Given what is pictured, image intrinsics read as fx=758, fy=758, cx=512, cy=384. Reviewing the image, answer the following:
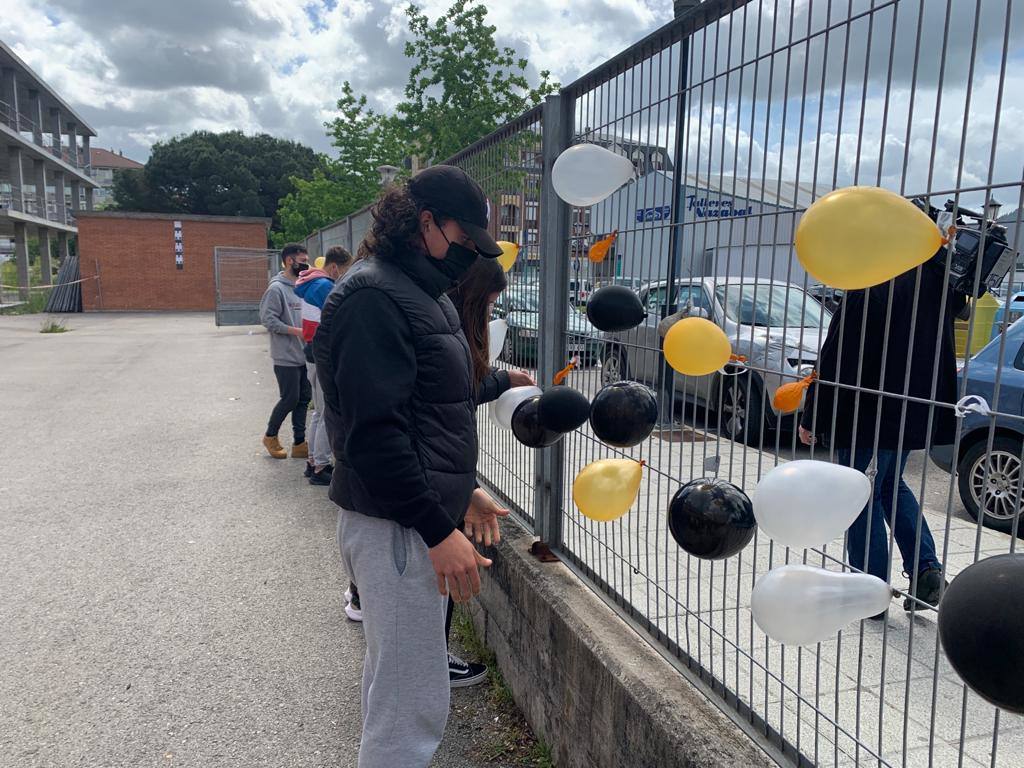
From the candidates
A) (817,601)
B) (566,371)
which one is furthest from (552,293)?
(817,601)

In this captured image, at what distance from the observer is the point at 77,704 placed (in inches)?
123

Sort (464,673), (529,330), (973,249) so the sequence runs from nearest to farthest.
A: 1. (973,249)
2. (464,673)
3. (529,330)

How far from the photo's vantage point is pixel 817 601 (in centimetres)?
166

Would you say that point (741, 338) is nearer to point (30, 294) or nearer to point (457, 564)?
point (457, 564)

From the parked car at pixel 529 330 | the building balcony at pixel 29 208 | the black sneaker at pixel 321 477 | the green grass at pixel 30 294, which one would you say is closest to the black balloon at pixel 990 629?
the parked car at pixel 529 330

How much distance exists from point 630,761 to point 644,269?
61.5 inches

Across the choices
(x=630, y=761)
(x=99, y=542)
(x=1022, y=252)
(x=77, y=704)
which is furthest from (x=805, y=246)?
(x=99, y=542)

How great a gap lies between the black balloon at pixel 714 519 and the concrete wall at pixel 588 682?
1.66 feet

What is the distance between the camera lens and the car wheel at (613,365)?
9.13 ft

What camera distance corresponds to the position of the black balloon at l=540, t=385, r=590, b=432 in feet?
8.70

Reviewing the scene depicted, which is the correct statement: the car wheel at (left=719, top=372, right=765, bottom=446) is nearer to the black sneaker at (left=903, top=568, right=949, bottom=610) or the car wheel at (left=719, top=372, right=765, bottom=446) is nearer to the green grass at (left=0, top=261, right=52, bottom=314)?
the black sneaker at (left=903, top=568, right=949, bottom=610)

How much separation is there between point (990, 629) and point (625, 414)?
51.6 inches

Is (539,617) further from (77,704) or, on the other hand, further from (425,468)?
(77,704)

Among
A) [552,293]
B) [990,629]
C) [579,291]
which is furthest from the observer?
[552,293]
